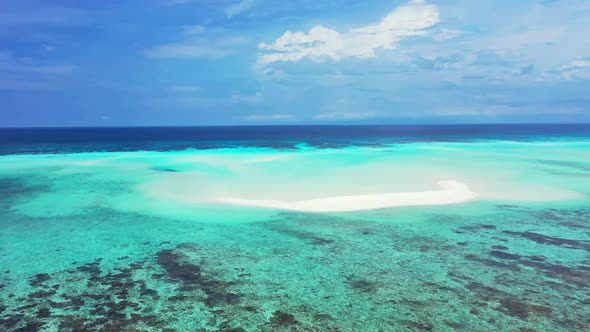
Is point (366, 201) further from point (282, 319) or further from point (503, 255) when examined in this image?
point (282, 319)

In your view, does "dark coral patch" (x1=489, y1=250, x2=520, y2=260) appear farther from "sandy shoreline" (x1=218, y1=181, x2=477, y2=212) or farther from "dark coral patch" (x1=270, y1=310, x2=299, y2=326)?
"dark coral patch" (x1=270, y1=310, x2=299, y2=326)

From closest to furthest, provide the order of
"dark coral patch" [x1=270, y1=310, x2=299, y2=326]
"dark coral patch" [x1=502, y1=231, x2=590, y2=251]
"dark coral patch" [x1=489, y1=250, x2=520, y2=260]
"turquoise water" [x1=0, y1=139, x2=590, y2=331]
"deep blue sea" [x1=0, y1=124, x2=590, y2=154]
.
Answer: "dark coral patch" [x1=270, y1=310, x2=299, y2=326] < "turquoise water" [x1=0, y1=139, x2=590, y2=331] < "dark coral patch" [x1=489, y1=250, x2=520, y2=260] < "dark coral patch" [x1=502, y1=231, x2=590, y2=251] < "deep blue sea" [x1=0, y1=124, x2=590, y2=154]

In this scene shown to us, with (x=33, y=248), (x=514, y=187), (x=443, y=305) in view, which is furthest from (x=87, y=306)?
(x=514, y=187)

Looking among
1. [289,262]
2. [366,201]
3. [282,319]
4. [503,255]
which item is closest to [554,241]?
[503,255]

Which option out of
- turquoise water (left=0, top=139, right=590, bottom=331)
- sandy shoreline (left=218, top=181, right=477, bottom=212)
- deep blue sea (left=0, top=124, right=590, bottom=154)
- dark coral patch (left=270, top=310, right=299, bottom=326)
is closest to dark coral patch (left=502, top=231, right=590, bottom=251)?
turquoise water (left=0, top=139, right=590, bottom=331)

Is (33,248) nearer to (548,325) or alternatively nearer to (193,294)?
(193,294)
